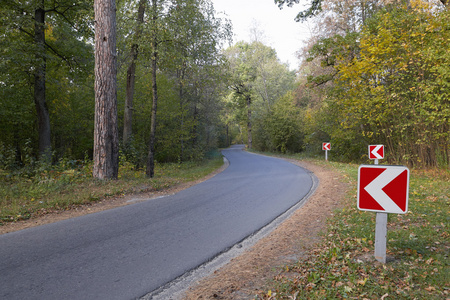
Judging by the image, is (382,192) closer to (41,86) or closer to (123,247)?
(123,247)

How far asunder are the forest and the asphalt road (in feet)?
16.1

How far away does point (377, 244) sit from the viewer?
11.7ft

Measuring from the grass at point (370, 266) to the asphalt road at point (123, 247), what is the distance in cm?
150

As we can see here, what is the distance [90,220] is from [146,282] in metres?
3.30

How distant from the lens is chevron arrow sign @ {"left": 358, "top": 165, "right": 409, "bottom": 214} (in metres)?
3.21

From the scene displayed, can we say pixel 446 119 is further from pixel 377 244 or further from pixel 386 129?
pixel 377 244

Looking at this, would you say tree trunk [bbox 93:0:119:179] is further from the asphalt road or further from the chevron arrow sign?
the chevron arrow sign

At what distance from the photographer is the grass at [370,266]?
9.54 ft

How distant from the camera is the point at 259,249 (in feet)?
15.2

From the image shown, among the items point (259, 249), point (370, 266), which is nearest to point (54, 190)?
→ point (259, 249)

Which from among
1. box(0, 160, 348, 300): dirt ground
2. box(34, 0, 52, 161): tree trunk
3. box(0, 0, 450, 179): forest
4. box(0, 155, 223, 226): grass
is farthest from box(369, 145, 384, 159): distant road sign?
box(34, 0, 52, 161): tree trunk

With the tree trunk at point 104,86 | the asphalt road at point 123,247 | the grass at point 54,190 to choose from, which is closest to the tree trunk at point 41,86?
the grass at point 54,190

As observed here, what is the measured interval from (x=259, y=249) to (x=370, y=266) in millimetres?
1764

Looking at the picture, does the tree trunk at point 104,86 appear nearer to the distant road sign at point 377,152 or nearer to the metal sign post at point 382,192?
the metal sign post at point 382,192
